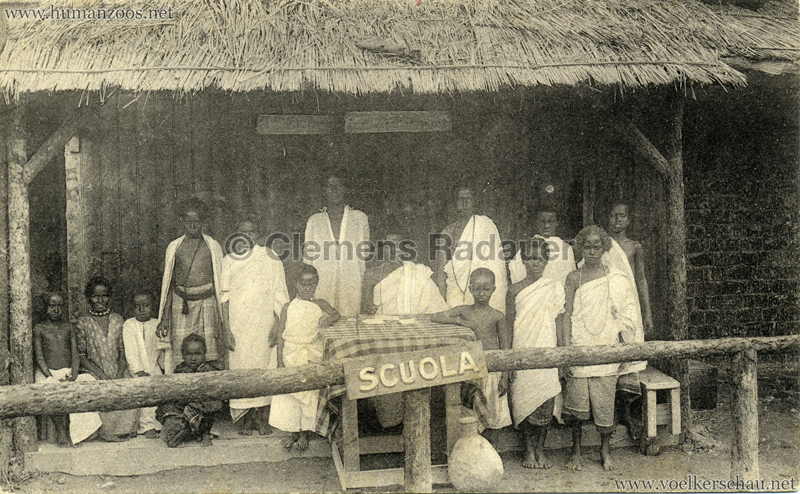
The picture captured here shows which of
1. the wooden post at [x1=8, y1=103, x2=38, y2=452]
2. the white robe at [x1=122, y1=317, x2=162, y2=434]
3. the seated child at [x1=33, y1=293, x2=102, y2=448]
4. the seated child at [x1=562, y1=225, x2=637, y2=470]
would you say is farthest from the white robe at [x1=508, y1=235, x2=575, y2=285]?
the wooden post at [x1=8, y1=103, x2=38, y2=452]

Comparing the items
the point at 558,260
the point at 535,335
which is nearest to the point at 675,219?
the point at 558,260

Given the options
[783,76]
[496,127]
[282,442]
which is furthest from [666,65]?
[282,442]

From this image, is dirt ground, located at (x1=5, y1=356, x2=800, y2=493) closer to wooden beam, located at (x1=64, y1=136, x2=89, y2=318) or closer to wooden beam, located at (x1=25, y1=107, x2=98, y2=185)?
wooden beam, located at (x1=64, y1=136, x2=89, y2=318)

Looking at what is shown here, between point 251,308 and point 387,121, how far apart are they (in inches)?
92.4

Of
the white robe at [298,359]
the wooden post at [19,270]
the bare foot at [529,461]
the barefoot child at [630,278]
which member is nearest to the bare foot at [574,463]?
the bare foot at [529,461]

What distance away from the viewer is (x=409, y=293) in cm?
555

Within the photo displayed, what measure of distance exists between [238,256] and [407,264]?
148cm

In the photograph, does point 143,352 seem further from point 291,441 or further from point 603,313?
point 603,313

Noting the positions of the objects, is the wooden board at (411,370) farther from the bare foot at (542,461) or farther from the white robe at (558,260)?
the white robe at (558,260)

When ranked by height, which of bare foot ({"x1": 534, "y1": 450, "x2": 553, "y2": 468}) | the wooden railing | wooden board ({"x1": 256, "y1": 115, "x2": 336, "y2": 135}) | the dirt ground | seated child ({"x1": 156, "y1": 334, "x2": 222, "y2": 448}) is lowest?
the dirt ground

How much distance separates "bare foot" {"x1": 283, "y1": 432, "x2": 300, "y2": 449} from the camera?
5219mm

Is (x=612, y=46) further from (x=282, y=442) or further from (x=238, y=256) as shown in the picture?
(x=282, y=442)

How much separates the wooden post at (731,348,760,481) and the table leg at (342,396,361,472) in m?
2.65

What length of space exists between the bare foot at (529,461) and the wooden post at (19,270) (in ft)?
12.7
